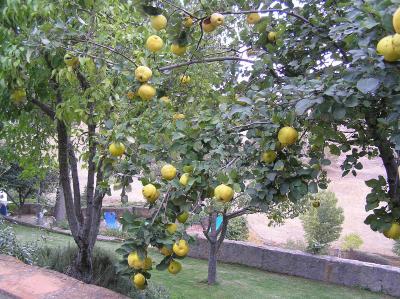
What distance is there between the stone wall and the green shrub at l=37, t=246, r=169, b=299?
308cm

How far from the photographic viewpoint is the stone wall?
7.20 metres

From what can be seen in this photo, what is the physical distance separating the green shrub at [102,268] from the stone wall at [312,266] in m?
3.08

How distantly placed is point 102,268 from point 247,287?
3049 millimetres

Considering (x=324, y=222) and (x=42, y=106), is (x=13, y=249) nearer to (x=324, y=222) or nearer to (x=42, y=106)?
(x=42, y=106)

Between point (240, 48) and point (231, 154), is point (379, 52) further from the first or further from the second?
point (240, 48)

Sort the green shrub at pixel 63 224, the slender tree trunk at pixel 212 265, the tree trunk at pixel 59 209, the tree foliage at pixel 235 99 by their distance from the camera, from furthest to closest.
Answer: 1. the tree trunk at pixel 59 209
2. the green shrub at pixel 63 224
3. the slender tree trunk at pixel 212 265
4. the tree foliage at pixel 235 99

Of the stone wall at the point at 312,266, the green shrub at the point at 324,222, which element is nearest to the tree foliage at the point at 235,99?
the stone wall at the point at 312,266

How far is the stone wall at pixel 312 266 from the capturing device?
7203 millimetres

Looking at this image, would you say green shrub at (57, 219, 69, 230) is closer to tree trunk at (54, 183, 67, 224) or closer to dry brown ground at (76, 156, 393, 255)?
tree trunk at (54, 183, 67, 224)

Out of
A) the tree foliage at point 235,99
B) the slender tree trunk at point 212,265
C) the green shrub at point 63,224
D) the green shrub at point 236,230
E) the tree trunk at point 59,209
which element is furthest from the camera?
the tree trunk at point 59,209

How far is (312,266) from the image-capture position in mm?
7930

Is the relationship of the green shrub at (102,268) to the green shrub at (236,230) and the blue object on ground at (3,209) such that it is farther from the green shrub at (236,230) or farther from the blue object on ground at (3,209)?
the blue object on ground at (3,209)

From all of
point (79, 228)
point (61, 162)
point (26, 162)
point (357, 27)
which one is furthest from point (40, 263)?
point (357, 27)

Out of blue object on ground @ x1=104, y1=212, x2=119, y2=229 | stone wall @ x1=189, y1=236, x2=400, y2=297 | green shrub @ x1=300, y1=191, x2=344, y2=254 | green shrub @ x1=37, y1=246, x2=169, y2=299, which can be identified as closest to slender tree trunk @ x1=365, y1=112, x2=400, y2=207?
green shrub @ x1=37, y1=246, x2=169, y2=299
